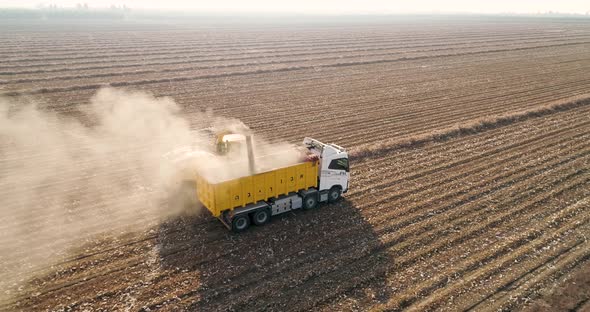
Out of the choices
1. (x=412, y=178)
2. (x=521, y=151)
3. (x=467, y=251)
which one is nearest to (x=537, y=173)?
(x=521, y=151)

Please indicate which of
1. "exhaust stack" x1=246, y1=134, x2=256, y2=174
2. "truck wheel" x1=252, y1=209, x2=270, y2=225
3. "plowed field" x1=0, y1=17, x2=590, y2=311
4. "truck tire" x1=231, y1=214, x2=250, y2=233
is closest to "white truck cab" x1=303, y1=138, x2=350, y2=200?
"plowed field" x1=0, y1=17, x2=590, y2=311

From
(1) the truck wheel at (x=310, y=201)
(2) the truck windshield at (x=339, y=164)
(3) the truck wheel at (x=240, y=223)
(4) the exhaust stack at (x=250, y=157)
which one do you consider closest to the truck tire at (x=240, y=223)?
(3) the truck wheel at (x=240, y=223)

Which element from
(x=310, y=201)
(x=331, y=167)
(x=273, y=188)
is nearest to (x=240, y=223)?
(x=273, y=188)

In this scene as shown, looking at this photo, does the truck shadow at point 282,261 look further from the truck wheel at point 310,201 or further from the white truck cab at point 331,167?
the white truck cab at point 331,167

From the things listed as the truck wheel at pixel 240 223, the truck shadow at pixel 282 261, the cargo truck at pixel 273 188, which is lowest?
the truck shadow at pixel 282 261

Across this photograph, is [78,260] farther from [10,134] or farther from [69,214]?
[10,134]

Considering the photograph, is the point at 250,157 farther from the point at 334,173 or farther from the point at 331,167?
the point at 334,173
